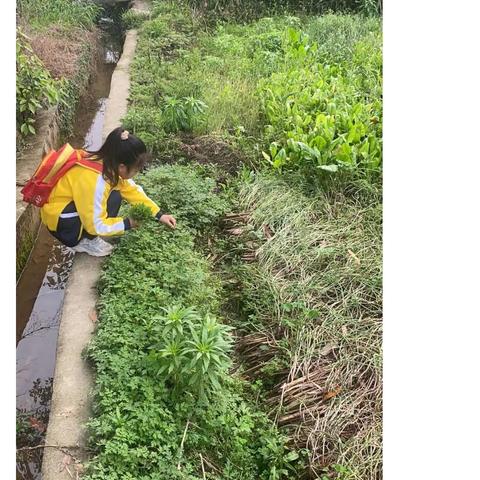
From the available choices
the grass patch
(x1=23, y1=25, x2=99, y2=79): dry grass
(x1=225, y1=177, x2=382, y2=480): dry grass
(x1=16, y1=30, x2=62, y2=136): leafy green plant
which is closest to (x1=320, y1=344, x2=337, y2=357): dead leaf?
(x1=225, y1=177, x2=382, y2=480): dry grass

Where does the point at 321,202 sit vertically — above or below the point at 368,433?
above

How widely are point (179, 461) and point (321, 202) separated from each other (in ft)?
7.72

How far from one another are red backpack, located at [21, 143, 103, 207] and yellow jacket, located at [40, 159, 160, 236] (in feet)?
0.09

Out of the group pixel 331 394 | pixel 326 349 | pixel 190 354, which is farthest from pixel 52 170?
pixel 331 394

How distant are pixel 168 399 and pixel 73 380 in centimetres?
49

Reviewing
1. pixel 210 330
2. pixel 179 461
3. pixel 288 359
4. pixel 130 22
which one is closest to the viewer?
pixel 179 461

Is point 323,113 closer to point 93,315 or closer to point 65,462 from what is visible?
point 93,315

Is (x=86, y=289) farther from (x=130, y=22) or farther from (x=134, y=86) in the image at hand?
(x=130, y=22)

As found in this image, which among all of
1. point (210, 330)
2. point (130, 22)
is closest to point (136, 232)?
point (210, 330)

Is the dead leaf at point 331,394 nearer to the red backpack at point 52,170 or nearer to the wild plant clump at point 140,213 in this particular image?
the wild plant clump at point 140,213

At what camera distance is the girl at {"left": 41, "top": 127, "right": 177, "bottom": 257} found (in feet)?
11.0

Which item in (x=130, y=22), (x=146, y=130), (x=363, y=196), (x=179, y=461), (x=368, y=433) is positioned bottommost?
(x=368, y=433)

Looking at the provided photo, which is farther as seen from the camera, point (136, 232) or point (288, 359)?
point (136, 232)

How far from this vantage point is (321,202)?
14.3 ft
